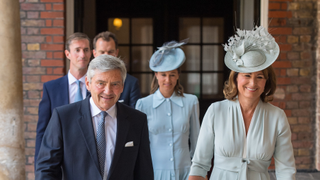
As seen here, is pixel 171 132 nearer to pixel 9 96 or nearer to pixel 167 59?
pixel 167 59

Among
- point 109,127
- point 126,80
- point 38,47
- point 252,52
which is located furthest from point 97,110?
point 38,47

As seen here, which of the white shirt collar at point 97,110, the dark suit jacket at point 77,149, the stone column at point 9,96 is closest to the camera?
the dark suit jacket at point 77,149

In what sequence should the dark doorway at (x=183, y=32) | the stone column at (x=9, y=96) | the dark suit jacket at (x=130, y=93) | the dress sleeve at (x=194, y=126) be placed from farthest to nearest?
1. the dark doorway at (x=183, y=32)
2. the dark suit jacket at (x=130, y=93)
3. the stone column at (x=9, y=96)
4. the dress sleeve at (x=194, y=126)

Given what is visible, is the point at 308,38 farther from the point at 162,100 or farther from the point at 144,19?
the point at 144,19

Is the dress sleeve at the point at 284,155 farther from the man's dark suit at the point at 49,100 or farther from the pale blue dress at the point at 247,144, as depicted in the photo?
the man's dark suit at the point at 49,100

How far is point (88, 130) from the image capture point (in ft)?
6.11

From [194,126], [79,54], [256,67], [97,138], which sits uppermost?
[79,54]

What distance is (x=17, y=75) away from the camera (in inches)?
123

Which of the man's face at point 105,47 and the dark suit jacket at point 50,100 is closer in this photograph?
the dark suit jacket at point 50,100

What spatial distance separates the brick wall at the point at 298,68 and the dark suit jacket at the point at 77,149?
2.92 meters

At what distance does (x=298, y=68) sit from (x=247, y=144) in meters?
2.55

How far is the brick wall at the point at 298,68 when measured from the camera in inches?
167

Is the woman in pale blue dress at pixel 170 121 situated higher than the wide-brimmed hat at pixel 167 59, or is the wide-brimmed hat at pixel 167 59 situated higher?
the wide-brimmed hat at pixel 167 59

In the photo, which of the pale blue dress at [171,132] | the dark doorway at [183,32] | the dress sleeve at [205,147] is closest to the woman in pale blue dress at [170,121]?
the pale blue dress at [171,132]
